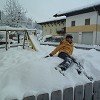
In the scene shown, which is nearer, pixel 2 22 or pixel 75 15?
pixel 75 15

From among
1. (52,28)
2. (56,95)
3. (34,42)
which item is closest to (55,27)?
(52,28)

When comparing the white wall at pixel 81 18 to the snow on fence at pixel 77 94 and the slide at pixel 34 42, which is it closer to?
the slide at pixel 34 42

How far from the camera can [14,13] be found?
3534 centimetres

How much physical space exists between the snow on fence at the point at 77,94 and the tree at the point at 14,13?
31.6 m

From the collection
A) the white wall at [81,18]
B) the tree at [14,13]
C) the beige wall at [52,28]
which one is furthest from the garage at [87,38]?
the tree at [14,13]

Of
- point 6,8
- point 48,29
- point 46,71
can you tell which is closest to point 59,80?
point 46,71

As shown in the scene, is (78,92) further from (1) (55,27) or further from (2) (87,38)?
(1) (55,27)

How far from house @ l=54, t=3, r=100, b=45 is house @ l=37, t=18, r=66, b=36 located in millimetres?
3976

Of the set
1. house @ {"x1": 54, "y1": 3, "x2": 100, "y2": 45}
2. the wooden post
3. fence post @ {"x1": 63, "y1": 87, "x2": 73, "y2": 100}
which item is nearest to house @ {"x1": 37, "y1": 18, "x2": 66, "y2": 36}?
house @ {"x1": 54, "y1": 3, "x2": 100, "y2": 45}

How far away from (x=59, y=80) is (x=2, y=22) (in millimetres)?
36194

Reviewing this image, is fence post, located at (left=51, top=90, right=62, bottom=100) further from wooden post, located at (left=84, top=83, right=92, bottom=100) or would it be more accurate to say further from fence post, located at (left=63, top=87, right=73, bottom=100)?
wooden post, located at (left=84, top=83, right=92, bottom=100)

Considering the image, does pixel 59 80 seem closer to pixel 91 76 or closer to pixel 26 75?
pixel 26 75

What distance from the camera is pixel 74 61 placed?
4.50 metres

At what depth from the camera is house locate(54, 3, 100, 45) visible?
26.1m
